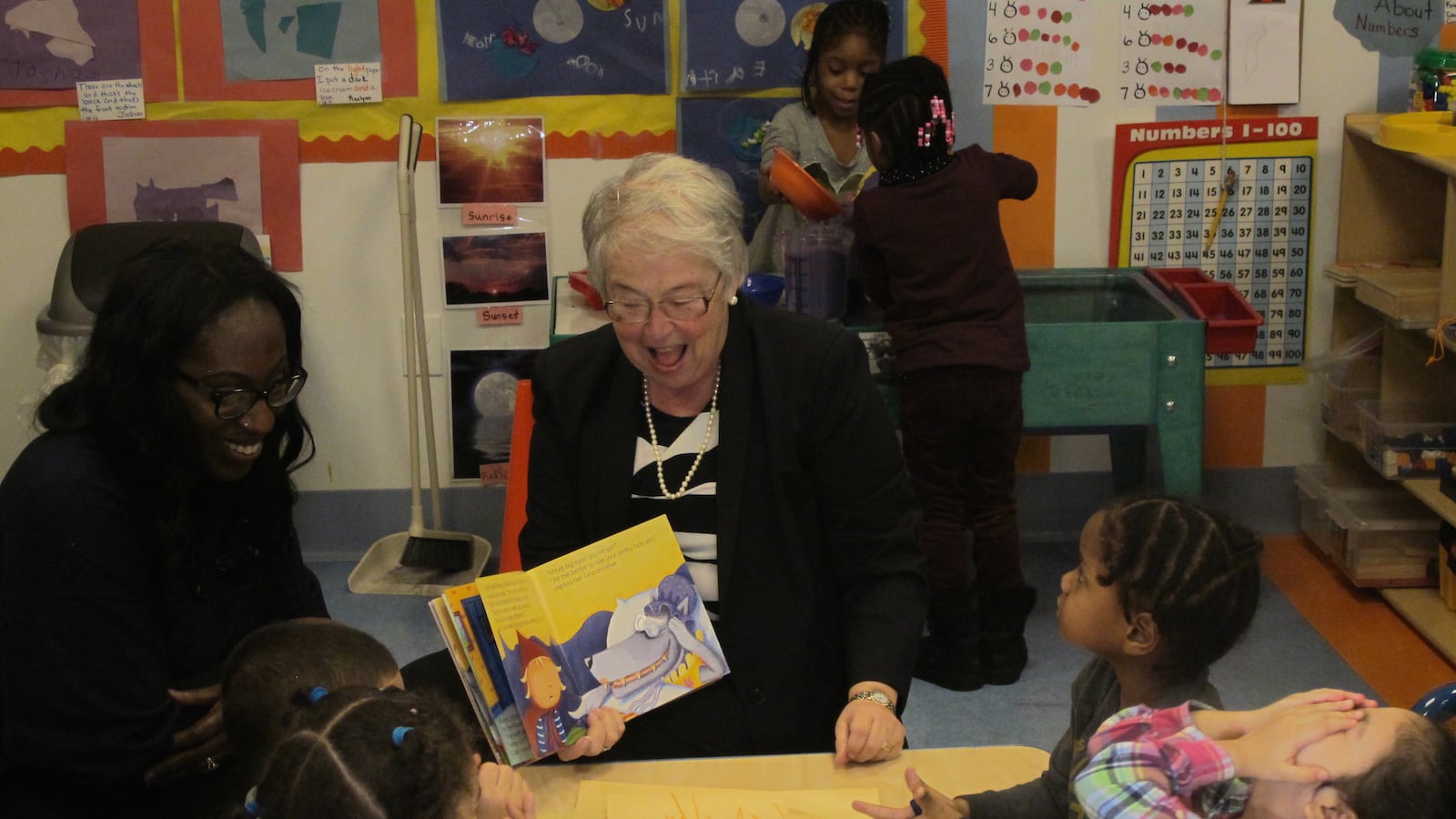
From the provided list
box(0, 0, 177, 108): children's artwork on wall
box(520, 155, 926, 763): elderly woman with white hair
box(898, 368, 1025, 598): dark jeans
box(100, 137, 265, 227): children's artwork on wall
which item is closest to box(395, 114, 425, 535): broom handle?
box(100, 137, 265, 227): children's artwork on wall

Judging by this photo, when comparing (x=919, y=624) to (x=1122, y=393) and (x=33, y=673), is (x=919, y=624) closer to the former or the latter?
(x=33, y=673)

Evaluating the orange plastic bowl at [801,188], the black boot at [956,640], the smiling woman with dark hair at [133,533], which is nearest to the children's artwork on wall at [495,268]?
the orange plastic bowl at [801,188]

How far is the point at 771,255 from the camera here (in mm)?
3652

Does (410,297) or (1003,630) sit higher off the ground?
(410,297)

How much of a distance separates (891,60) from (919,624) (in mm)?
2099

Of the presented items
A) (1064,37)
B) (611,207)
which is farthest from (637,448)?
(1064,37)

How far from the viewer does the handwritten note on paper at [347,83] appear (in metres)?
3.69

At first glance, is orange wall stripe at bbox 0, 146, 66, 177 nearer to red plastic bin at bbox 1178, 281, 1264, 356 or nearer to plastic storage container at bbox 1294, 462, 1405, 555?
red plastic bin at bbox 1178, 281, 1264, 356

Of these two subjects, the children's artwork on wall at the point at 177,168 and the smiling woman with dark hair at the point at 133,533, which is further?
the children's artwork on wall at the point at 177,168

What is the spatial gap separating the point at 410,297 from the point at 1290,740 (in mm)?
2917

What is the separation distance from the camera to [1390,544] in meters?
3.56

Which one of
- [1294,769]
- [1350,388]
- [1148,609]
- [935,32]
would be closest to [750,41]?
[935,32]

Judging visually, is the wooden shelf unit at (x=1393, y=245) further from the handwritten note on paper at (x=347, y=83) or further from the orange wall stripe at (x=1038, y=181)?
the handwritten note on paper at (x=347, y=83)

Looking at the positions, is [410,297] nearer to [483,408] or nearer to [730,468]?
[483,408]
